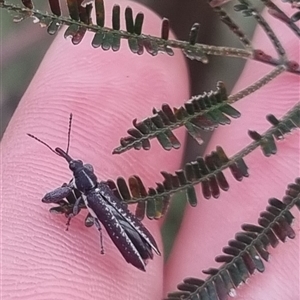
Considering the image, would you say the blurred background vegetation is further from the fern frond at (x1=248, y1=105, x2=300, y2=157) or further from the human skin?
the fern frond at (x1=248, y1=105, x2=300, y2=157)

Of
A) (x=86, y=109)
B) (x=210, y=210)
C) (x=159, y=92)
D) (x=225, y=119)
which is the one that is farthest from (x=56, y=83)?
(x=225, y=119)

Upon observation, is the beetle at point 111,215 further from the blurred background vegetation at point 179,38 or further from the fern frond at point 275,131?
the blurred background vegetation at point 179,38

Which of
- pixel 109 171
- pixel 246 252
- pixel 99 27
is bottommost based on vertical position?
pixel 109 171

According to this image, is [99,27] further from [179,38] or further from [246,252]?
[179,38]

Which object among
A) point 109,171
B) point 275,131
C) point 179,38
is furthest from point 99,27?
point 179,38

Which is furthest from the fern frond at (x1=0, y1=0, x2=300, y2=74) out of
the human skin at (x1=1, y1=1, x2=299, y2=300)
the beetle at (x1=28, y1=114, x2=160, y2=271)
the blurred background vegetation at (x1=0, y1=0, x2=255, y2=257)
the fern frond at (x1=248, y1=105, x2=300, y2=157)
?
the blurred background vegetation at (x1=0, y1=0, x2=255, y2=257)

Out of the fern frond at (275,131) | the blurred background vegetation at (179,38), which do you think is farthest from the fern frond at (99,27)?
the blurred background vegetation at (179,38)
